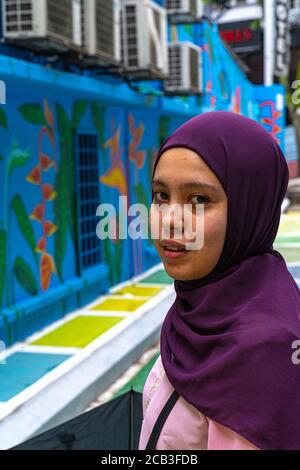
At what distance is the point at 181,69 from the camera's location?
8.95m

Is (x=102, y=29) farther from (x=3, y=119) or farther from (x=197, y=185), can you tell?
(x=197, y=185)

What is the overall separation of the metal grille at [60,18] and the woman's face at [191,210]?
390cm

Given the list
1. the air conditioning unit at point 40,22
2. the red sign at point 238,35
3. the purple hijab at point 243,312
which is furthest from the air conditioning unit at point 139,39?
the red sign at point 238,35

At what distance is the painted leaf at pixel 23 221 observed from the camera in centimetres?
565

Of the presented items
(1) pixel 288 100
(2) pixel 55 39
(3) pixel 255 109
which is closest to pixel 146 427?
(2) pixel 55 39

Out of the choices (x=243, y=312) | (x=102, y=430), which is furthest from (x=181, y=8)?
(x=243, y=312)

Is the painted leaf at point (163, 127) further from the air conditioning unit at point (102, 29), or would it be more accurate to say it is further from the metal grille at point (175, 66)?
the air conditioning unit at point (102, 29)

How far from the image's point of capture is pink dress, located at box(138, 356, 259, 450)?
4.18 feet

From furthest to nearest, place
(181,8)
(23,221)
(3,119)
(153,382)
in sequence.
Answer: (181,8) → (23,221) → (3,119) → (153,382)

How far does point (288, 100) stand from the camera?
2264cm

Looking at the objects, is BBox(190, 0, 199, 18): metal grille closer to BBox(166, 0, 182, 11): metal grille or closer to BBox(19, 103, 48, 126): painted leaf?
BBox(166, 0, 182, 11): metal grille

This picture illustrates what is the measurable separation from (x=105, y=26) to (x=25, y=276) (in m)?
2.56

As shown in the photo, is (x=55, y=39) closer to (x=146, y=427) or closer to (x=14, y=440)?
(x=14, y=440)

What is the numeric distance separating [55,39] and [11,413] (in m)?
2.96
